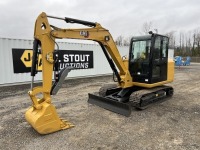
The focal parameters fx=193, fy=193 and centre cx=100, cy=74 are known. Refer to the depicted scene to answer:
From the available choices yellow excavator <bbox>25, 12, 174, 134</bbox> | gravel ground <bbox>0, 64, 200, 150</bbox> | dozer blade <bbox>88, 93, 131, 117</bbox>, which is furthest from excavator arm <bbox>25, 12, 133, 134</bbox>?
dozer blade <bbox>88, 93, 131, 117</bbox>

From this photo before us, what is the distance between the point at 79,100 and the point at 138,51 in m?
2.90

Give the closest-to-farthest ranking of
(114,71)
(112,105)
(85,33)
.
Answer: (85,33) → (112,105) → (114,71)

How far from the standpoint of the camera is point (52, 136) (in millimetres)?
4367

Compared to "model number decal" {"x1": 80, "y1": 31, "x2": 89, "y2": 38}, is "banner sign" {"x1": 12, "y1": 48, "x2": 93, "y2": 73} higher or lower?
lower

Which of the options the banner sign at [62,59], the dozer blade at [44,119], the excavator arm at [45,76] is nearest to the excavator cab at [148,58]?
the excavator arm at [45,76]

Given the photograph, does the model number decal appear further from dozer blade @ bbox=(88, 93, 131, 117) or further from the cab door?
the cab door

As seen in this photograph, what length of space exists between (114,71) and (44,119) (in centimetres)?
290

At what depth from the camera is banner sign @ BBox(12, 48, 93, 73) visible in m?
10.8

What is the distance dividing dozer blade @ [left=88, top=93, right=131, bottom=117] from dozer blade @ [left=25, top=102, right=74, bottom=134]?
1.89 metres

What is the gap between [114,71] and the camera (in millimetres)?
6375

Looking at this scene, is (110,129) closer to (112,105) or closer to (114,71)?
(112,105)

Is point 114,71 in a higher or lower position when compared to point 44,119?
higher

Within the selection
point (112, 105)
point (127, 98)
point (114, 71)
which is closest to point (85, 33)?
point (114, 71)

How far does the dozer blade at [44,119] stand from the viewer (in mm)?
4270
